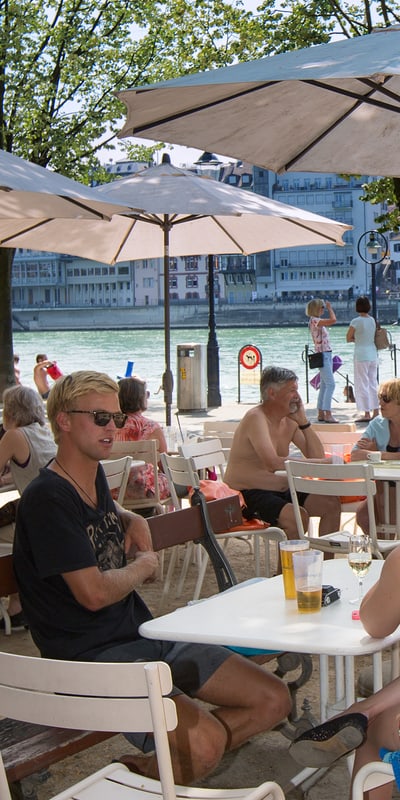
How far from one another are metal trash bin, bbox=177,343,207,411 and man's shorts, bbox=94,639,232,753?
12.7m

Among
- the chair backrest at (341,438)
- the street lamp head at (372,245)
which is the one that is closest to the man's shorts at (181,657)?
the chair backrest at (341,438)

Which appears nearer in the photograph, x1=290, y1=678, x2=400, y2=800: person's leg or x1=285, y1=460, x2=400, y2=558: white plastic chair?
x1=290, y1=678, x2=400, y2=800: person's leg

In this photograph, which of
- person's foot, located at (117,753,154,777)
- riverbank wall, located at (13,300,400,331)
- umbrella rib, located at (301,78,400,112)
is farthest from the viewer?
riverbank wall, located at (13,300,400,331)

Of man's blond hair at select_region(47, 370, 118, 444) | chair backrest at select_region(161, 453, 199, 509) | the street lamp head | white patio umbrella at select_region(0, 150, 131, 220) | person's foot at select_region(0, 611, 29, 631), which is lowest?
person's foot at select_region(0, 611, 29, 631)

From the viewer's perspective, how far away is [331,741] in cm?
248

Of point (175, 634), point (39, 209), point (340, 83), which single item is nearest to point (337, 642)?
point (175, 634)

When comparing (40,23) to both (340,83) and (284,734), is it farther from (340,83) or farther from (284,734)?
(284,734)

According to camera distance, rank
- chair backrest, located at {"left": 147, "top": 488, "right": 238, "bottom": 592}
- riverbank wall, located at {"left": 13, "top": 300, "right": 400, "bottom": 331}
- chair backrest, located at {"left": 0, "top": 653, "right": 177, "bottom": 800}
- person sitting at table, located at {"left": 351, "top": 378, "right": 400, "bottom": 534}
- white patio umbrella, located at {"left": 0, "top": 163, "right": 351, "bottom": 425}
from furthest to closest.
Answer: riverbank wall, located at {"left": 13, "top": 300, "right": 400, "bottom": 331}, white patio umbrella, located at {"left": 0, "top": 163, "right": 351, "bottom": 425}, person sitting at table, located at {"left": 351, "top": 378, "right": 400, "bottom": 534}, chair backrest, located at {"left": 147, "top": 488, "right": 238, "bottom": 592}, chair backrest, located at {"left": 0, "top": 653, "right": 177, "bottom": 800}

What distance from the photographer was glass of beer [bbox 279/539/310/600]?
292 centimetres

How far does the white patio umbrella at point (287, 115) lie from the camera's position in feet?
13.7

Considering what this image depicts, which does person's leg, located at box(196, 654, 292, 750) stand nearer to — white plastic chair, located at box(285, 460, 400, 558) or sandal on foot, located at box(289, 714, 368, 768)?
sandal on foot, located at box(289, 714, 368, 768)

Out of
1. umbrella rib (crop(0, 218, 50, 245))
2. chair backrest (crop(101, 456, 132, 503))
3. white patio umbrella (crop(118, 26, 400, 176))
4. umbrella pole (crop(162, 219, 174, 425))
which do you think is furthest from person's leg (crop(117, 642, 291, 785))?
umbrella pole (crop(162, 219, 174, 425))

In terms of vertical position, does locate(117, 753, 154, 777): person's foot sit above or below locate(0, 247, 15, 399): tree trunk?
below

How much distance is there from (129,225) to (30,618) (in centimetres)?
662
